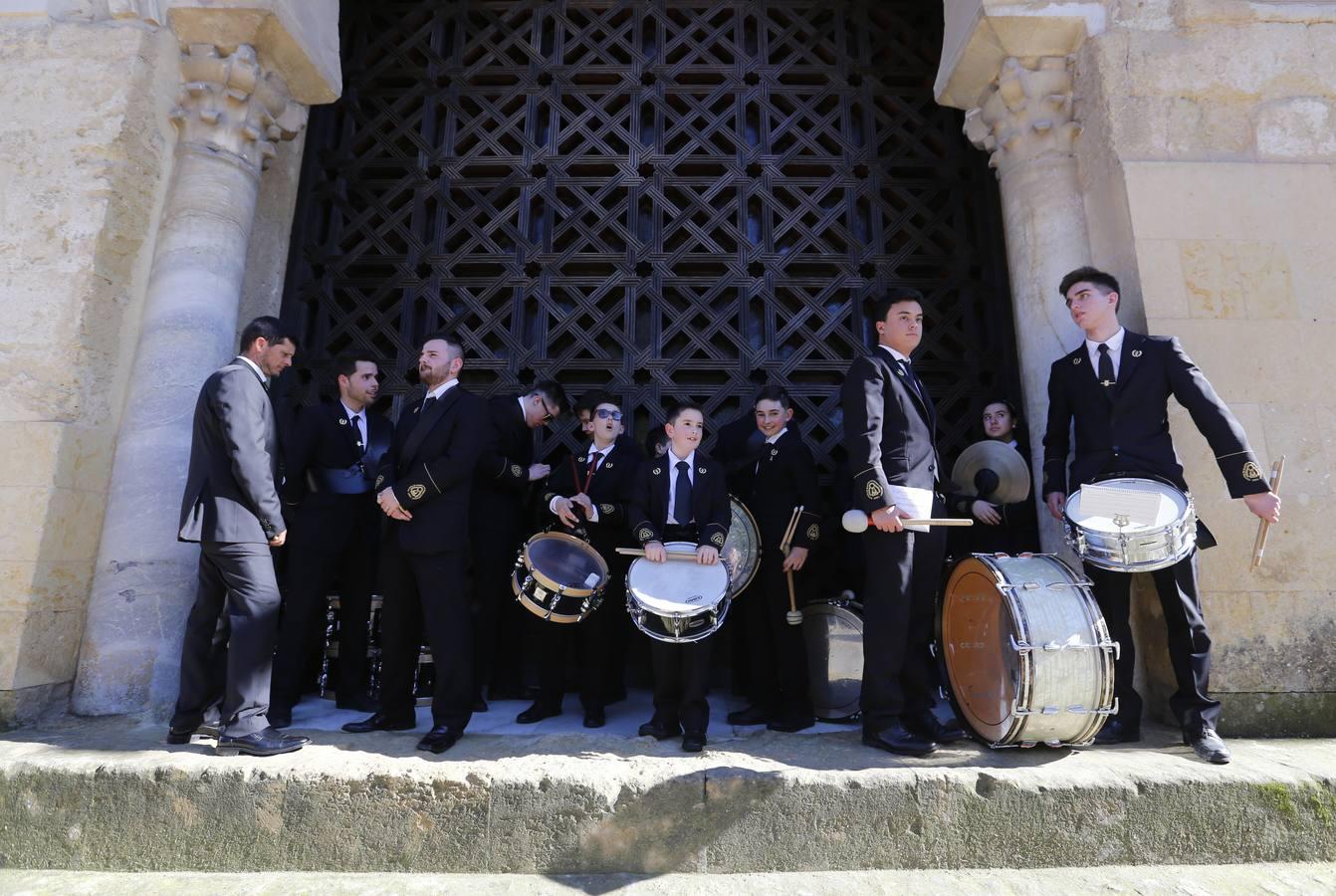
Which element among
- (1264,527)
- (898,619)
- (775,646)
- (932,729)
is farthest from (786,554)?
(1264,527)

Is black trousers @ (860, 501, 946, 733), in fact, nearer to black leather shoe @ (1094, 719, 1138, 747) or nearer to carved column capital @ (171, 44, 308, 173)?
black leather shoe @ (1094, 719, 1138, 747)

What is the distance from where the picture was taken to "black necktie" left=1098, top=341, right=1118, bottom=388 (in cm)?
358

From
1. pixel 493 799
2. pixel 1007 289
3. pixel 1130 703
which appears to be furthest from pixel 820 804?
pixel 1007 289

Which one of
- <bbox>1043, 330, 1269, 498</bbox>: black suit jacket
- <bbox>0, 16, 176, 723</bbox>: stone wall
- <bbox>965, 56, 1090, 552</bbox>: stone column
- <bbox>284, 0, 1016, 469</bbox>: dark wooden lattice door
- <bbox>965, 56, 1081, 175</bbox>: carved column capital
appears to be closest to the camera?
<bbox>1043, 330, 1269, 498</bbox>: black suit jacket

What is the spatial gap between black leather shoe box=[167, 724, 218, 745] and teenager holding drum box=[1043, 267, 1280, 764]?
3.67 metres

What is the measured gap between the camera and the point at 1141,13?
4320mm

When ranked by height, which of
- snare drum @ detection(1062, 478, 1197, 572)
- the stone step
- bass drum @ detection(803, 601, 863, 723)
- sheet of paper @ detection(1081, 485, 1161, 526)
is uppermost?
sheet of paper @ detection(1081, 485, 1161, 526)

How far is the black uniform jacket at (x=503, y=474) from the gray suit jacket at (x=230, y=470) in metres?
1.06

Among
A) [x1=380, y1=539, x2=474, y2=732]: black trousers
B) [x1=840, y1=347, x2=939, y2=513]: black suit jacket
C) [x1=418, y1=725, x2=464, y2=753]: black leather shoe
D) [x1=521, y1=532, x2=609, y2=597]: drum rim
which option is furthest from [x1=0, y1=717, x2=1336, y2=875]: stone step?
[x1=840, y1=347, x2=939, y2=513]: black suit jacket

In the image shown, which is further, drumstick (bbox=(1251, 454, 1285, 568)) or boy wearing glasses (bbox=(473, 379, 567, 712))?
boy wearing glasses (bbox=(473, 379, 567, 712))

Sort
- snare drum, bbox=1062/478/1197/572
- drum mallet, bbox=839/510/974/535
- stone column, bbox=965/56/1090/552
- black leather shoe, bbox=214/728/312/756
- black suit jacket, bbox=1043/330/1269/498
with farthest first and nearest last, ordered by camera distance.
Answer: stone column, bbox=965/56/1090/552 → black suit jacket, bbox=1043/330/1269/498 → drum mallet, bbox=839/510/974/535 → black leather shoe, bbox=214/728/312/756 → snare drum, bbox=1062/478/1197/572

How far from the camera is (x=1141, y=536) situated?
300 centimetres

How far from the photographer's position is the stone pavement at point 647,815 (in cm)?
275

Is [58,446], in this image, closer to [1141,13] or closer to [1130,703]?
[1130,703]
